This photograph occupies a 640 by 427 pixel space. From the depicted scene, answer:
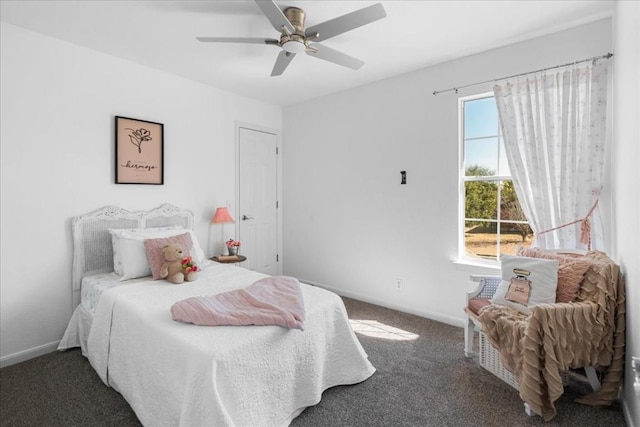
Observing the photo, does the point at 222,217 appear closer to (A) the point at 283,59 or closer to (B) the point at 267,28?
(A) the point at 283,59

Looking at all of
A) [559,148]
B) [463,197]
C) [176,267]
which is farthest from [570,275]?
[176,267]

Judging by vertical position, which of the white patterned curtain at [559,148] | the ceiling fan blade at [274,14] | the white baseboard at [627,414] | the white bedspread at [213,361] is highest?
the ceiling fan blade at [274,14]

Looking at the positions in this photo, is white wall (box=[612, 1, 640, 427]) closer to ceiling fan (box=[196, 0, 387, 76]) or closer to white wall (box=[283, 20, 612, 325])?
white wall (box=[283, 20, 612, 325])

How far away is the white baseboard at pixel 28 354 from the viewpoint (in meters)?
2.51

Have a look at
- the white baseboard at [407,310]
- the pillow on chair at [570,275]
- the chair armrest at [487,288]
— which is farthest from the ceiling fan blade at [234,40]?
the white baseboard at [407,310]

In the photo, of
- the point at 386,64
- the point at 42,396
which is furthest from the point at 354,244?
the point at 42,396

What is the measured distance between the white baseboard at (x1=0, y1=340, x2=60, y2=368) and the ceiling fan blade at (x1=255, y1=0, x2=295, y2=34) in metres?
3.15

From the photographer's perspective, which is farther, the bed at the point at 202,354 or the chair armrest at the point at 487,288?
the chair armrest at the point at 487,288

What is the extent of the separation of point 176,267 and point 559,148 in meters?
3.29

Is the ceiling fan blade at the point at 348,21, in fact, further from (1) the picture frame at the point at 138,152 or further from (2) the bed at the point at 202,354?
(1) the picture frame at the point at 138,152

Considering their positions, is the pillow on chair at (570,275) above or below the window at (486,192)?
below

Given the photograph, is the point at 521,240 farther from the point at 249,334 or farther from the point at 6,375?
the point at 6,375

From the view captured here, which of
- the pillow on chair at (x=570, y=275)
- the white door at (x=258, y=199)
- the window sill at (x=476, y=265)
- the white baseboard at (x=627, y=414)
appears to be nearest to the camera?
the white baseboard at (x=627, y=414)

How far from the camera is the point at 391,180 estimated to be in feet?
12.1
